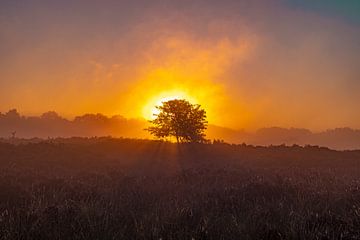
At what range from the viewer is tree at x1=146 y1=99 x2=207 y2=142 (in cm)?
4228

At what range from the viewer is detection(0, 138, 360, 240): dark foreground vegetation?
6449 mm

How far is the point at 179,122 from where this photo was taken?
42.3 meters

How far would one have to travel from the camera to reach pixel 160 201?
436 inches

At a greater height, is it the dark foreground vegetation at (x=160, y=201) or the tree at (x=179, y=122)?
the tree at (x=179, y=122)

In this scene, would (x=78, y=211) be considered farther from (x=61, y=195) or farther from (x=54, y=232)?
(x=61, y=195)

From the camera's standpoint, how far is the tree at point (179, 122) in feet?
139

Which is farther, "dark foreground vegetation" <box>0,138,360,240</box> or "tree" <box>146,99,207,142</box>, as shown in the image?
"tree" <box>146,99,207,142</box>

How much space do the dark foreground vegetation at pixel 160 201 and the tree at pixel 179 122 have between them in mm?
12200

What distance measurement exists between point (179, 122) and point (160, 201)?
31.3m

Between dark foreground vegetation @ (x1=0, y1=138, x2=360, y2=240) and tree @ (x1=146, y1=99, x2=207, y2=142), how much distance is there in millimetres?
12200

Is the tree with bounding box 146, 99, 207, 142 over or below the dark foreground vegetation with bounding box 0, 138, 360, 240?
over

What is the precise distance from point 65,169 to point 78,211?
43.0 ft

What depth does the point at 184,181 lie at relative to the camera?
15.9 meters

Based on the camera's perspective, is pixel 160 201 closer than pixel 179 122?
Yes
